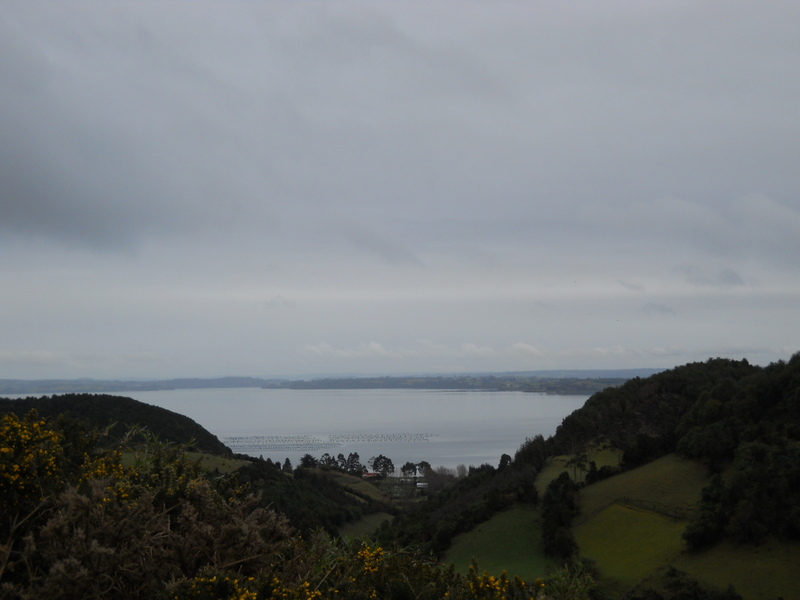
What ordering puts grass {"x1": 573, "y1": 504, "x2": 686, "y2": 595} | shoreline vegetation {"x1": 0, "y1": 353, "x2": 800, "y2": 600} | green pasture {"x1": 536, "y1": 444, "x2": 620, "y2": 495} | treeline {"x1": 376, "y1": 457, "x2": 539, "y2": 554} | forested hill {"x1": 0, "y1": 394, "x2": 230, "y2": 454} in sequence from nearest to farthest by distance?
shoreline vegetation {"x1": 0, "y1": 353, "x2": 800, "y2": 600} → grass {"x1": 573, "y1": 504, "x2": 686, "y2": 595} → treeline {"x1": 376, "y1": 457, "x2": 539, "y2": 554} → green pasture {"x1": 536, "y1": 444, "x2": 620, "y2": 495} → forested hill {"x1": 0, "y1": 394, "x2": 230, "y2": 454}

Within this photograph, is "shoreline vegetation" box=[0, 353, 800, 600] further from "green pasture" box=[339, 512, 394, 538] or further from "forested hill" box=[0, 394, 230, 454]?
"forested hill" box=[0, 394, 230, 454]

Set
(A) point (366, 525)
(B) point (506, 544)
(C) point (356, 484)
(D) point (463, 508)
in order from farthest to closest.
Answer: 1. (C) point (356, 484)
2. (A) point (366, 525)
3. (D) point (463, 508)
4. (B) point (506, 544)

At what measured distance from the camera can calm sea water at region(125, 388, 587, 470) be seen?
8081cm

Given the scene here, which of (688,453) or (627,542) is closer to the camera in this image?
(627,542)

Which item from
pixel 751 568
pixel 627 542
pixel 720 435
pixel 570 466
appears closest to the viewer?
pixel 751 568

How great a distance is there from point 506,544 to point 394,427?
8084 centimetres

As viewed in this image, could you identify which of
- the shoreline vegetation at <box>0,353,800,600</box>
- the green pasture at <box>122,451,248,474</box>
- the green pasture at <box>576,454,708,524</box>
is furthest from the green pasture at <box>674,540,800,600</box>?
the green pasture at <box>122,451,248,474</box>

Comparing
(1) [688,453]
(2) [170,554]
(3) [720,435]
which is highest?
(2) [170,554]

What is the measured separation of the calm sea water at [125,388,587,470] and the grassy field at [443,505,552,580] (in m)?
31.1

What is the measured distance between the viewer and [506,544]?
32.6 meters

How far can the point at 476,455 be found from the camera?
75500 millimetres

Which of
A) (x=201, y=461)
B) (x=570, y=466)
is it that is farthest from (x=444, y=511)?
(x=201, y=461)

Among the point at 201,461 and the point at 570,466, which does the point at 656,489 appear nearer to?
the point at 570,466

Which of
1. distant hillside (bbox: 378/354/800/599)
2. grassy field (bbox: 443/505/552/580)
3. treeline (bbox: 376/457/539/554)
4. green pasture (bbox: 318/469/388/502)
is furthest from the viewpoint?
green pasture (bbox: 318/469/388/502)
